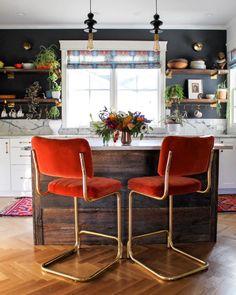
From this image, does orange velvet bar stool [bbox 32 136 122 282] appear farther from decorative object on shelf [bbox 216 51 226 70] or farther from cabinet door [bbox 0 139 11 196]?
decorative object on shelf [bbox 216 51 226 70]

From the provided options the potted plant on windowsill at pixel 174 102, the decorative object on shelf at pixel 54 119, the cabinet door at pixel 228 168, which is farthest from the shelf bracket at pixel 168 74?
the decorative object on shelf at pixel 54 119

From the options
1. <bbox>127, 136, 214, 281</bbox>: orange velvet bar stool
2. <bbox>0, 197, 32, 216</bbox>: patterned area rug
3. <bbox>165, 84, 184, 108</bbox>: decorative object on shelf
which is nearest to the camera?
<bbox>127, 136, 214, 281</bbox>: orange velvet bar stool

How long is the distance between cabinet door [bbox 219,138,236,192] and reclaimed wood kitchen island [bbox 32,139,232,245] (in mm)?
2042

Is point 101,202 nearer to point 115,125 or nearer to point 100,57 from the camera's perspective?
point 115,125

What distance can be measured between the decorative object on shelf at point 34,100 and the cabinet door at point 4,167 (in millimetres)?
850

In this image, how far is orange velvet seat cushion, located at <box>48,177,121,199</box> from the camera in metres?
2.22

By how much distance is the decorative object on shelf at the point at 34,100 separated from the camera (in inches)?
203

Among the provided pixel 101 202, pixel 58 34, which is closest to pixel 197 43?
pixel 58 34

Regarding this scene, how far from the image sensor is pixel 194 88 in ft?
17.9

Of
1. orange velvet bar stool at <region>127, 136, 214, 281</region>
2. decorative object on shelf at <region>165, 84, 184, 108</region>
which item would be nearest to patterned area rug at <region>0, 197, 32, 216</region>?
orange velvet bar stool at <region>127, 136, 214, 281</region>

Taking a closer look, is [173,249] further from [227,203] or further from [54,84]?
[54,84]

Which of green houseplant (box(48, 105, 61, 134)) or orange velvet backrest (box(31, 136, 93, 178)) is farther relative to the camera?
green houseplant (box(48, 105, 61, 134))

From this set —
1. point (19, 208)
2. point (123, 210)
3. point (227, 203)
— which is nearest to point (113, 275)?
point (123, 210)

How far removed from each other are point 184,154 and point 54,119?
11.6 feet
